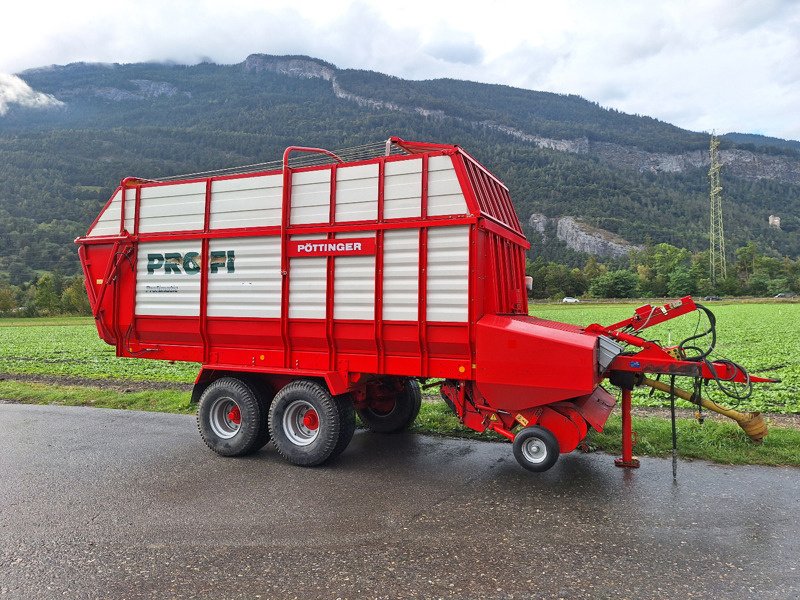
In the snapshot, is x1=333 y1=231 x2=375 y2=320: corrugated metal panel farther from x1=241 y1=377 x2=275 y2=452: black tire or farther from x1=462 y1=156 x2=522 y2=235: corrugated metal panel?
x1=241 y1=377 x2=275 y2=452: black tire

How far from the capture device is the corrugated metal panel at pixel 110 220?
7.99 metres

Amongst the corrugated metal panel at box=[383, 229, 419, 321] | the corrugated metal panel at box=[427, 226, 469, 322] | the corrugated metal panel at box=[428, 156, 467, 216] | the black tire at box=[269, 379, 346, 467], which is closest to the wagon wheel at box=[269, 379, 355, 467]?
the black tire at box=[269, 379, 346, 467]

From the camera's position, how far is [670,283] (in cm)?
8238

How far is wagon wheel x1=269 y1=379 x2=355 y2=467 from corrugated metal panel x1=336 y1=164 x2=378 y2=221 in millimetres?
2064

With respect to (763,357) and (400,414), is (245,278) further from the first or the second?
(763,357)

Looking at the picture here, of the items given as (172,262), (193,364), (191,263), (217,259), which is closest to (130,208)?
(172,262)

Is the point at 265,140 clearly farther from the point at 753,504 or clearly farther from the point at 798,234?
the point at 753,504

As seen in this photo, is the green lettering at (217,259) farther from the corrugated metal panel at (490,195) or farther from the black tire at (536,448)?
the black tire at (536,448)

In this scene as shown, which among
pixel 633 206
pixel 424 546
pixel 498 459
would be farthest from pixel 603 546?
pixel 633 206

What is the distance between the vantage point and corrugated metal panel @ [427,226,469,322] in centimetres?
614

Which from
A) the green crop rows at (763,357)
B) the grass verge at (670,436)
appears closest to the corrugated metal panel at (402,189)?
the grass verge at (670,436)

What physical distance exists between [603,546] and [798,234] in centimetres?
17914

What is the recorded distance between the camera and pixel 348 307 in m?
6.68

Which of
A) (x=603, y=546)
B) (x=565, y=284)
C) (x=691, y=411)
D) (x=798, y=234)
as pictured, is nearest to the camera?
(x=603, y=546)
